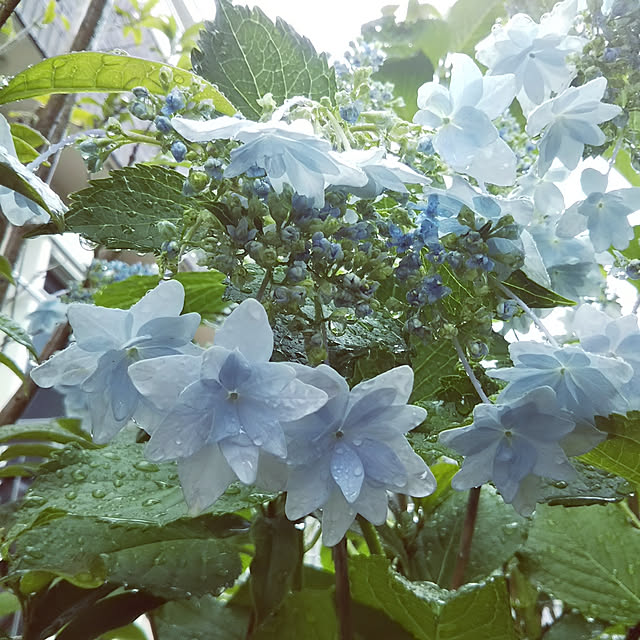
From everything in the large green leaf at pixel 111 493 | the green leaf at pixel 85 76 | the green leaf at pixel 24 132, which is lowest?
the large green leaf at pixel 111 493

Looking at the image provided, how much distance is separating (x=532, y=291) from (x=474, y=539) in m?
0.20

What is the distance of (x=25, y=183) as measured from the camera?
0.35 m

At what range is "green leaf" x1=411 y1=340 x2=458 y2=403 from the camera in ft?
1.51

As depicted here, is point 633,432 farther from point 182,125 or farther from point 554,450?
point 182,125

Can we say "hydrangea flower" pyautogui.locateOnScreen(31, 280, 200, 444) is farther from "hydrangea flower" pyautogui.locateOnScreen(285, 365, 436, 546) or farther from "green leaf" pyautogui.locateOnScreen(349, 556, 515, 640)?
"green leaf" pyautogui.locateOnScreen(349, 556, 515, 640)

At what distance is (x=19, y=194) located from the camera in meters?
0.39

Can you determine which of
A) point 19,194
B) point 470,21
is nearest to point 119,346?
point 19,194

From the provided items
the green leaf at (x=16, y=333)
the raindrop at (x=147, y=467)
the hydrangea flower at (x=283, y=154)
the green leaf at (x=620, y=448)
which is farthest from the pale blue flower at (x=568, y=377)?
the green leaf at (x=16, y=333)

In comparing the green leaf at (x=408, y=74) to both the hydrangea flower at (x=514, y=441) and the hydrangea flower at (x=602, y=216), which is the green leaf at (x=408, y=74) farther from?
the hydrangea flower at (x=514, y=441)

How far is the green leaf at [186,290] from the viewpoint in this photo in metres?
0.51

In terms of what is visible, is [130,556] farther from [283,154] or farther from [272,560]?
[283,154]

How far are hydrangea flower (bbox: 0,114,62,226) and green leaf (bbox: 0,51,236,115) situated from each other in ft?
0.27

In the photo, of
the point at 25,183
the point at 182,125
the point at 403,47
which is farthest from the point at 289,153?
the point at 403,47

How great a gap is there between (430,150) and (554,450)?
Answer: 0.17m
